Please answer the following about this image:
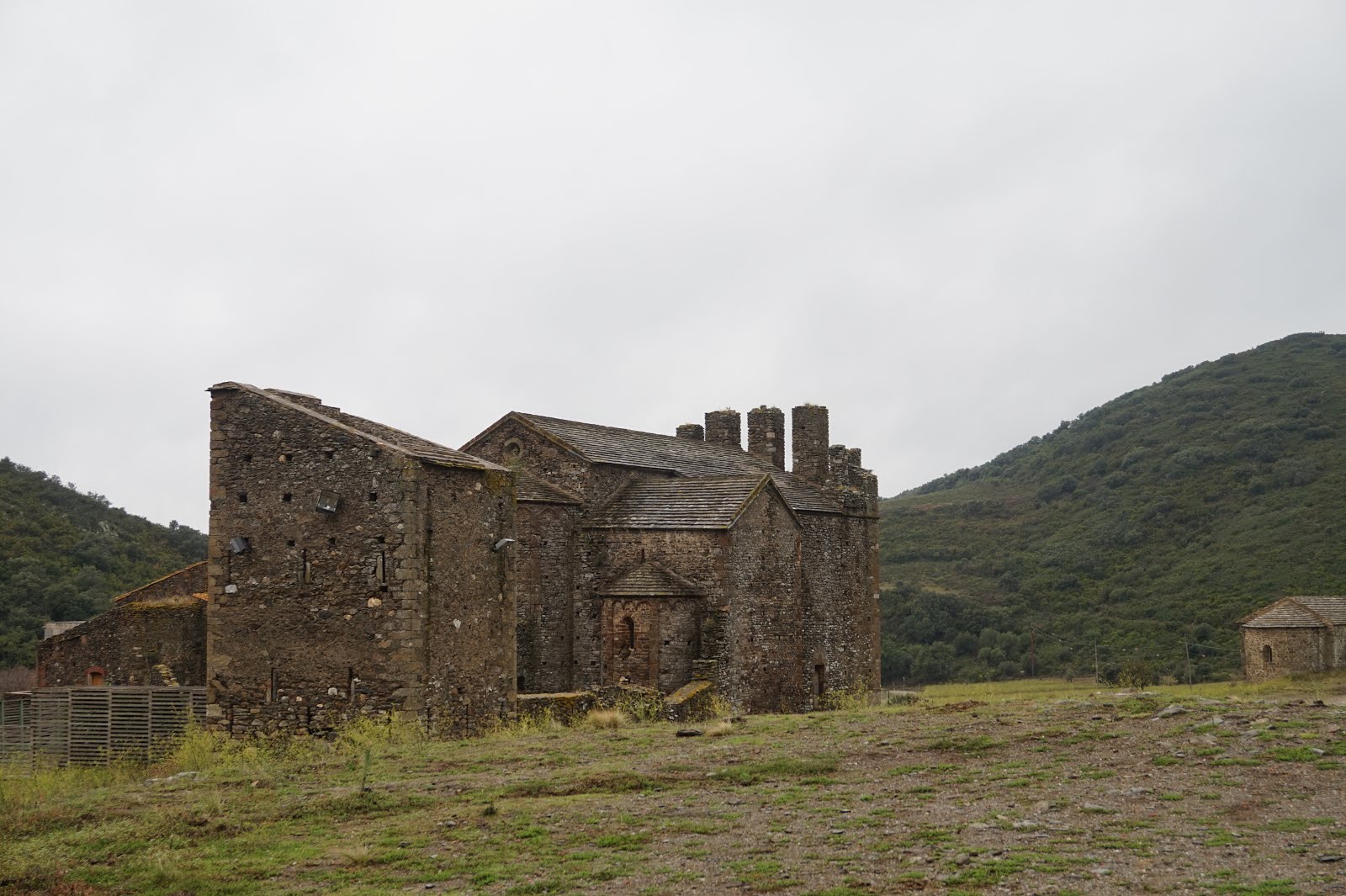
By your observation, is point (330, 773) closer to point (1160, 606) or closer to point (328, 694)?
point (328, 694)

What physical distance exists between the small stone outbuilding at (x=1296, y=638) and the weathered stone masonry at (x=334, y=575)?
33.0m

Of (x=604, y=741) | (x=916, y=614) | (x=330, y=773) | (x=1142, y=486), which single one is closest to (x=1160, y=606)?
(x=916, y=614)

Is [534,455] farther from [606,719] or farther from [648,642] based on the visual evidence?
[606,719]

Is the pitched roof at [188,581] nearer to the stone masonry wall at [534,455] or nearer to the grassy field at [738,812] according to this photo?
the grassy field at [738,812]

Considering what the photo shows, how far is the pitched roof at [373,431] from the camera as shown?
17.4 m

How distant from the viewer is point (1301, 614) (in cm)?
4088

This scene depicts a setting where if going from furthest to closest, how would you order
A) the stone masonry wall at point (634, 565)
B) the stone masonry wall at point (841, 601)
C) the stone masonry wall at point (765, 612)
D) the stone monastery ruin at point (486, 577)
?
the stone masonry wall at point (841, 601)
the stone masonry wall at point (765, 612)
the stone masonry wall at point (634, 565)
the stone monastery ruin at point (486, 577)

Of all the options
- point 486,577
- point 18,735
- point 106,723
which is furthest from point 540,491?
point 18,735

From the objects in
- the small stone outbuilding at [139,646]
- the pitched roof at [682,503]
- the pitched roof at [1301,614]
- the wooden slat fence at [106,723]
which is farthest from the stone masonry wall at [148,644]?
the pitched roof at [1301,614]

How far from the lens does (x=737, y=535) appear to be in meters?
24.6

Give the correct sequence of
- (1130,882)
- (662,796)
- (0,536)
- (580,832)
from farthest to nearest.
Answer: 1. (0,536)
2. (662,796)
3. (580,832)
4. (1130,882)

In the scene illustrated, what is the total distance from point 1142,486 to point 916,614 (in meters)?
20.9

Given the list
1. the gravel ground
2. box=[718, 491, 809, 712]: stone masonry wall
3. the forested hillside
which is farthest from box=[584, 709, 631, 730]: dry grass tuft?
the forested hillside

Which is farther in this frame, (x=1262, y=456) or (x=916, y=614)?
(x=1262, y=456)
